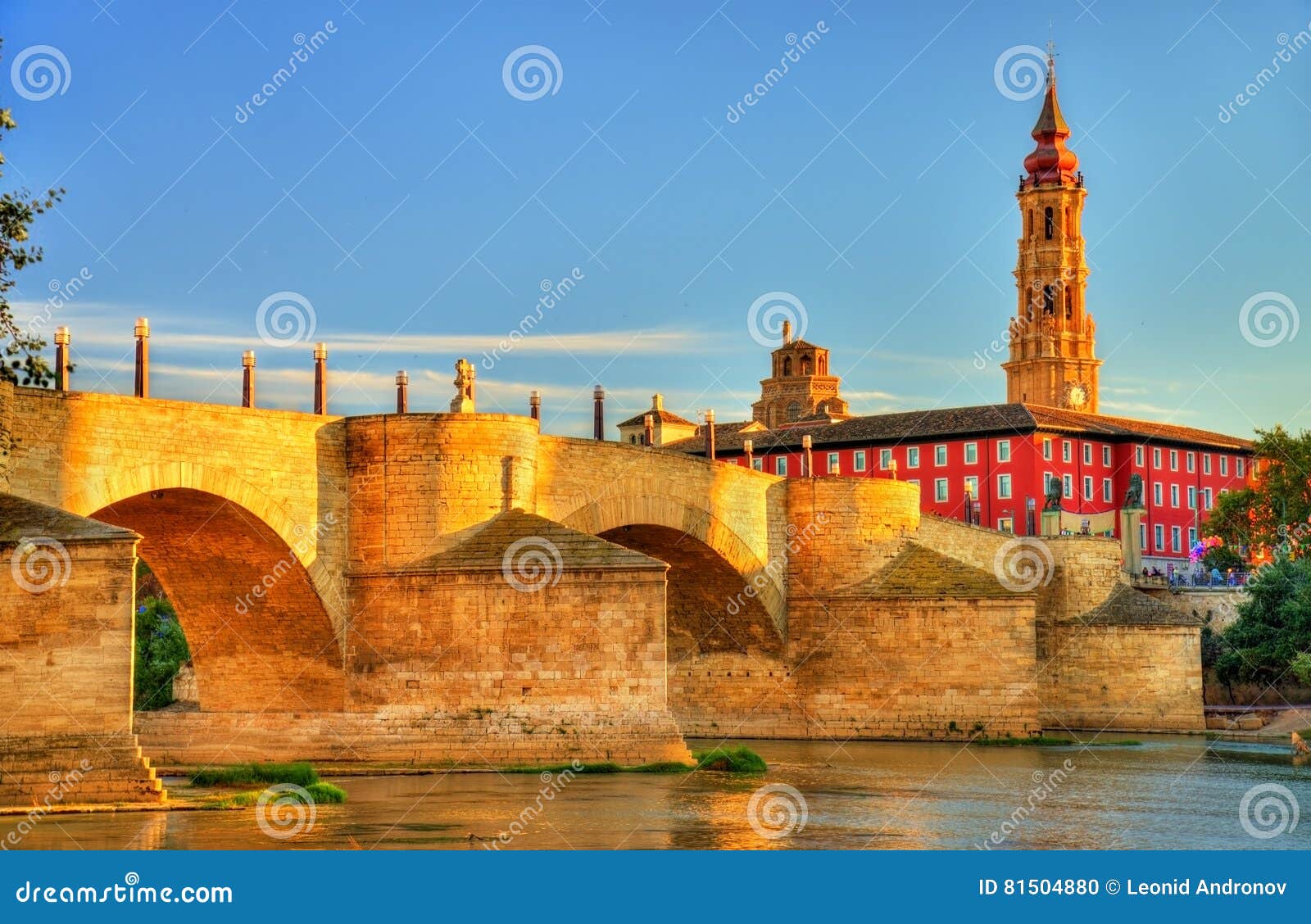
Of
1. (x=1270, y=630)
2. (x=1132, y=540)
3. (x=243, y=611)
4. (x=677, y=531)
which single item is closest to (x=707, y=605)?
(x=677, y=531)

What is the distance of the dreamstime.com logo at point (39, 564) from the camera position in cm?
2355

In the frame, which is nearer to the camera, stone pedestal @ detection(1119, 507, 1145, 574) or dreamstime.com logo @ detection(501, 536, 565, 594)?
dreamstime.com logo @ detection(501, 536, 565, 594)

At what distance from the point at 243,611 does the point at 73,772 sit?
10758 millimetres

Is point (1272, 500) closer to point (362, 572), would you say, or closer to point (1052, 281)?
point (1052, 281)

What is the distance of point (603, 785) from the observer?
29.6 meters

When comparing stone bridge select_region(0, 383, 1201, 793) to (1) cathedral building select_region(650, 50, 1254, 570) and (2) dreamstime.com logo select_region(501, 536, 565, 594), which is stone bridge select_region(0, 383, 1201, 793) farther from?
(1) cathedral building select_region(650, 50, 1254, 570)

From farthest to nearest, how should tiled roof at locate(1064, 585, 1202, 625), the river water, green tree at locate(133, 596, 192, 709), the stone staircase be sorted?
tiled roof at locate(1064, 585, 1202, 625) → green tree at locate(133, 596, 192, 709) → the stone staircase → the river water
